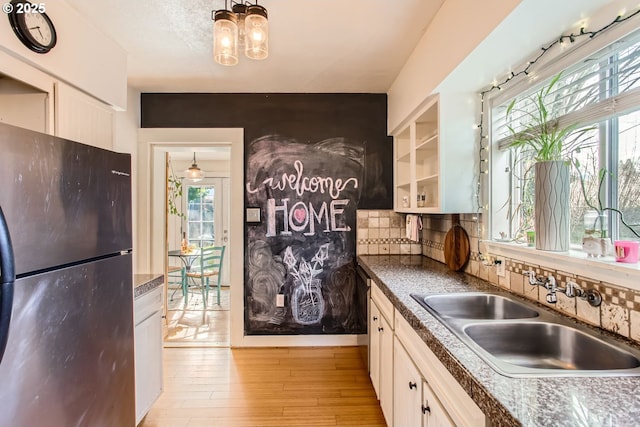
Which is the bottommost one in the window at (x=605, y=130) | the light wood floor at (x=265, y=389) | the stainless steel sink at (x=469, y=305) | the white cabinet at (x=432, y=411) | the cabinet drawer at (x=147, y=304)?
the light wood floor at (x=265, y=389)

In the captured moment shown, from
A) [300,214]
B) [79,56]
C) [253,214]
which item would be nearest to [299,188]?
[300,214]

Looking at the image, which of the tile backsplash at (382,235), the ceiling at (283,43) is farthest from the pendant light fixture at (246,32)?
the tile backsplash at (382,235)

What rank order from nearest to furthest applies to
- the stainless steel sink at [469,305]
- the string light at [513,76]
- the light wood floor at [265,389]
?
1. the string light at [513,76]
2. the stainless steel sink at [469,305]
3. the light wood floor at [265,389]

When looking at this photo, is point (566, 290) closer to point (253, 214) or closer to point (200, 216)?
point (253, 214)

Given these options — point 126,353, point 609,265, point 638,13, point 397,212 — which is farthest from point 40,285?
point 397,212

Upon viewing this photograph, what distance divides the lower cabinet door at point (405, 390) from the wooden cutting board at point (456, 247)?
0.84m

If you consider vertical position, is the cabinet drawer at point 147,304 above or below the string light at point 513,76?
below

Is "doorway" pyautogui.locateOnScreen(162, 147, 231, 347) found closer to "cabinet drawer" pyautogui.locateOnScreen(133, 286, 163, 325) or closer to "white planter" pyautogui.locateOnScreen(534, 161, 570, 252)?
"cabinet drawer" pyautogui.locateOnScreen(133, 286, 163, 325)

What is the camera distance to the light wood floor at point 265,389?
83.7 inches

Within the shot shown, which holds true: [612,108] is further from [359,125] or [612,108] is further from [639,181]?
[359,125]

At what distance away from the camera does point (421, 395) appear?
129 cm

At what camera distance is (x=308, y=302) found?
319cm

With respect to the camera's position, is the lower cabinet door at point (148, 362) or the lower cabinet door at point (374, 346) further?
the lower cabinet door at point (374, 346)

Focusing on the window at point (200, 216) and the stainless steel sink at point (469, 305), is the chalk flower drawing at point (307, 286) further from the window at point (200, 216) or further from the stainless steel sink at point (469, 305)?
the window at point (200, 216)
